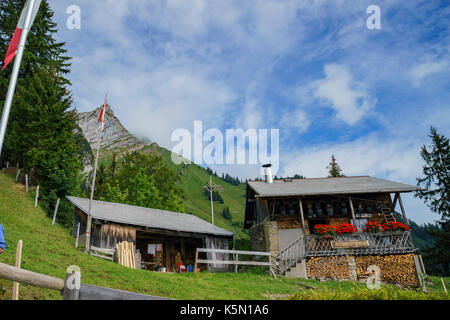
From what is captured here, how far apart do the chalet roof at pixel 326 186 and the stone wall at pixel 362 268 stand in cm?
425

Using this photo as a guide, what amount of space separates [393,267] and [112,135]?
14137 cm

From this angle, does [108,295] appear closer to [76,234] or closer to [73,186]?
[76,234]

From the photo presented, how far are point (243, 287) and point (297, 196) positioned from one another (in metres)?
10.4

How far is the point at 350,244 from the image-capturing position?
62.7 feet

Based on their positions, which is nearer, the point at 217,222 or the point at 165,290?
the point at 165,290

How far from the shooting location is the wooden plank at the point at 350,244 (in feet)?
62.3

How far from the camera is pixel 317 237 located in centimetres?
1966

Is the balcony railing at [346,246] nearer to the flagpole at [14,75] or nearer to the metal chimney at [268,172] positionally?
the metal chimney at [268,172]

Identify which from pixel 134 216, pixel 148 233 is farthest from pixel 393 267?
pixel 134 216

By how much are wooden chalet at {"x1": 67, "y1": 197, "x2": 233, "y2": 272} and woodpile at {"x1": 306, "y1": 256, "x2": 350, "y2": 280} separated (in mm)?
6545

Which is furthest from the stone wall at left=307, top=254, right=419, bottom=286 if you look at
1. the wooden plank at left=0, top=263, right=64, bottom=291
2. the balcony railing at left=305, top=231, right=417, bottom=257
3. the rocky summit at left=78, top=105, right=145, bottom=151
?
the rocky summit at left=78, top=105, right=145, bottom=151

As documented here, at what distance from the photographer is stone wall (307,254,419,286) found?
1861 centimetres
